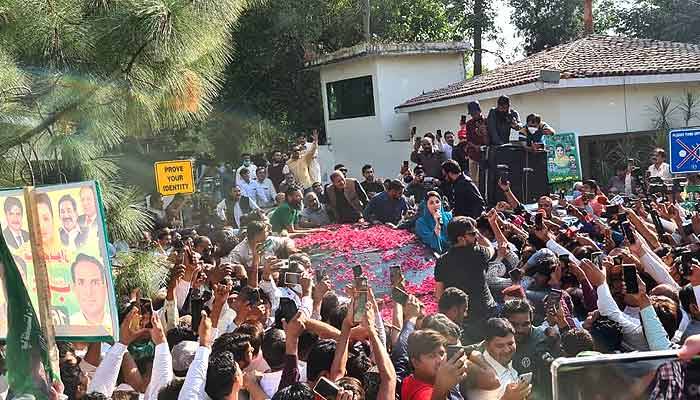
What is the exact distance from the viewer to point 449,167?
10078mm

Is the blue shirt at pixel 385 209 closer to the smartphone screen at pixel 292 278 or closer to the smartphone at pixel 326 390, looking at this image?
the smartphone screen at pixel 292 278

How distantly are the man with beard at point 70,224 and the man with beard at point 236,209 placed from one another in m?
9.61

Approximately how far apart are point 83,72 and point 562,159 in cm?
916

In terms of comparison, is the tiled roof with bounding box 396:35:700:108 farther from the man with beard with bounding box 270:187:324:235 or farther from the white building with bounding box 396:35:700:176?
the man with beard with bounding box 270:187:324:235

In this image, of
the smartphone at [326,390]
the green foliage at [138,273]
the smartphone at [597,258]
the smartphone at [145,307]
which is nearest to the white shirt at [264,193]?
the smartphone at [597,258]

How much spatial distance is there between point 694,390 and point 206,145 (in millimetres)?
22026

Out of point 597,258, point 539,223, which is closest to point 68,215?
point 597,258

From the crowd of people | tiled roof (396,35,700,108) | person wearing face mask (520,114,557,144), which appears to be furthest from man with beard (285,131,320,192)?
the crowd of people

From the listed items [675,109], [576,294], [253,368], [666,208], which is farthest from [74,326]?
[675,109]

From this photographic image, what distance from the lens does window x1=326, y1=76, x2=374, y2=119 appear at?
23109 millimetres

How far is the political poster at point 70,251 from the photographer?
452cm

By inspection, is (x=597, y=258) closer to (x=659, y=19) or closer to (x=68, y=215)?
(x=68, y=215)

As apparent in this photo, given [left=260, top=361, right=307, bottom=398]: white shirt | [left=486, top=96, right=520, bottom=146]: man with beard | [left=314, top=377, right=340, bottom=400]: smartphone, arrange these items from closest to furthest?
1. [left=314, top=377, right=340, bottom=400]: smartphone
2. [left=260, top=361, right=307, bottom=398]: white shirt
3. [left=486, top=96, right=520, bottom=146]: man with beard

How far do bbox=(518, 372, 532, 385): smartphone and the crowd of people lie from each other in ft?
0.08
